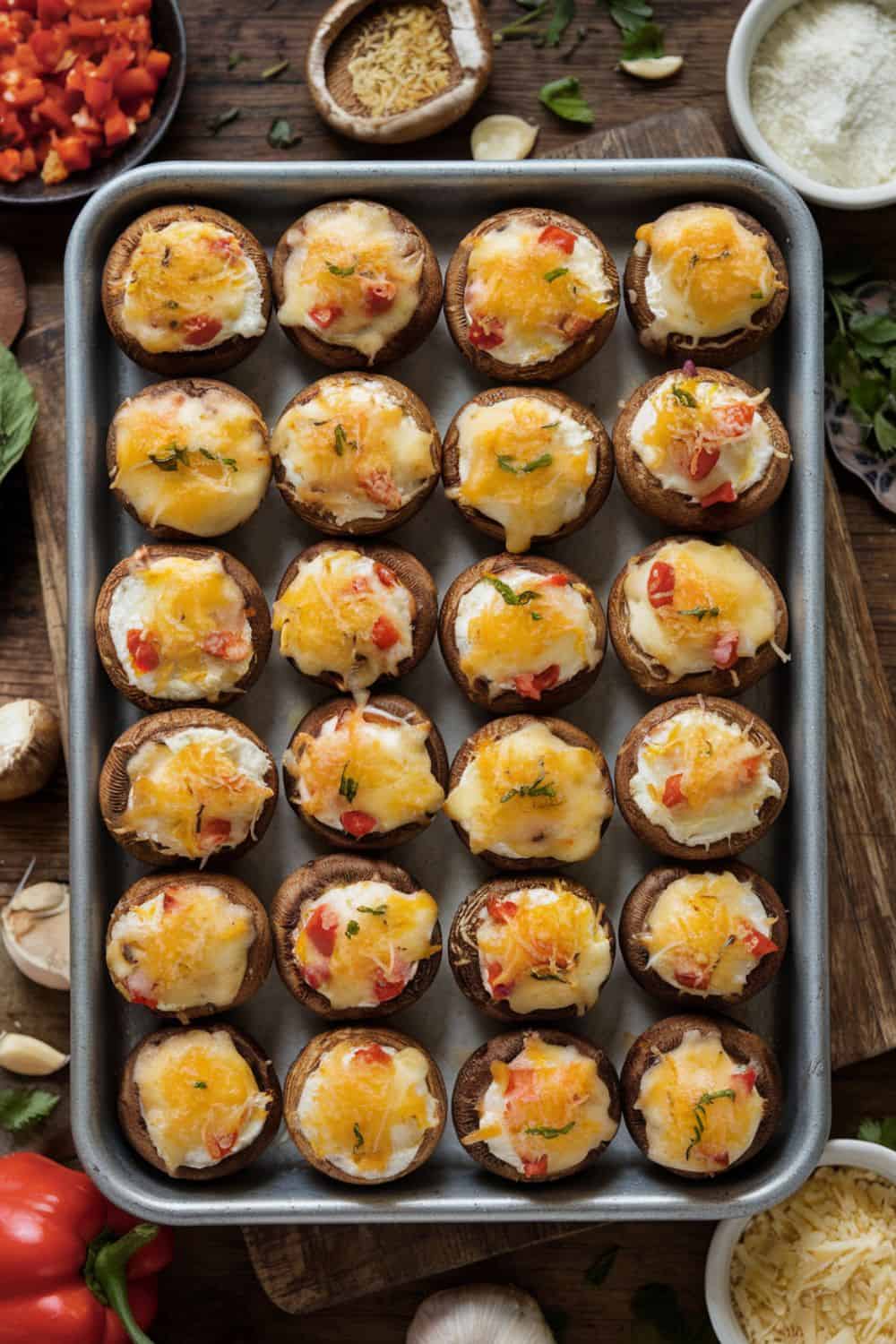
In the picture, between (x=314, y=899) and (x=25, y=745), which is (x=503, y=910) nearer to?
(x=314, y=899)

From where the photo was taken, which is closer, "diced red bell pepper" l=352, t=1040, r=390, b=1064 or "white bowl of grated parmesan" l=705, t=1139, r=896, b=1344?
"diced red bell pepper" l=352, t=1040, r=390, b=1064

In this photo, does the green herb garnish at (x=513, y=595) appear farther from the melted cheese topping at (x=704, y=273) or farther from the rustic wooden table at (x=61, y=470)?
the rustic wooden table at (x=61, y=470)

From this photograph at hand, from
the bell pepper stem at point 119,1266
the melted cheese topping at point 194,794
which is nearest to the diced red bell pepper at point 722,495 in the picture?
the melted cheese topping at point 194,794

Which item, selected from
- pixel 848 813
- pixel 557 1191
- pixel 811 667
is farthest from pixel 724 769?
pixel 557 1191

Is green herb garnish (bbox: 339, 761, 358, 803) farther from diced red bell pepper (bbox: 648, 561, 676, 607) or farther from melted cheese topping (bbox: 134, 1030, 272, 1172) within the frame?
diced red bell pepper (bbox: 648, 561, 676, 607)

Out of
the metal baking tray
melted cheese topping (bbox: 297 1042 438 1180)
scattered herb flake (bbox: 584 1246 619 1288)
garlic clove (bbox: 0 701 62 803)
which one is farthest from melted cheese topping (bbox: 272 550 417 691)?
scattered herb flake (bbox: 584 1246 619 1288)

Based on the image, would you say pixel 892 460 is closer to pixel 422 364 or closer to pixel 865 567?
pixel 865 567
